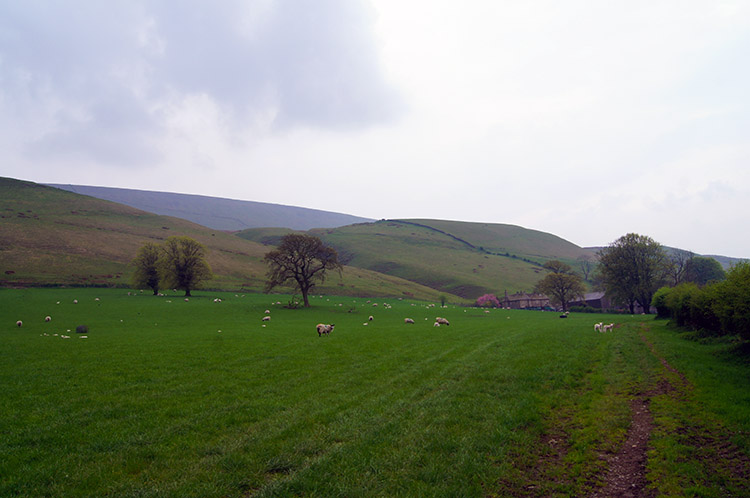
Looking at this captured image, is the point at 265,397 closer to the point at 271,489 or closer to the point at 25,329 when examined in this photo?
the point at 271,489

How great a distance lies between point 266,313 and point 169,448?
41.5m

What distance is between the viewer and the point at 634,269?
68250 mm

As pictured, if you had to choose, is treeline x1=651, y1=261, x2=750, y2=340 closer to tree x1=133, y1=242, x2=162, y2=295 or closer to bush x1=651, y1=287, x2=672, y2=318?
bush x1=651, y1=287, x2=672, y2=318

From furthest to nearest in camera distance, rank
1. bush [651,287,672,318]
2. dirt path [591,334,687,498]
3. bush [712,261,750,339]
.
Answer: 1. bush [651,287,672,318]
2. bush [712,261,750,339]
3. dirt path [591,334,687,498]

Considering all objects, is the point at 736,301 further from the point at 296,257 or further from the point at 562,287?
the point at 562,287

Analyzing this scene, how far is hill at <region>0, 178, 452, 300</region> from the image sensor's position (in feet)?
255

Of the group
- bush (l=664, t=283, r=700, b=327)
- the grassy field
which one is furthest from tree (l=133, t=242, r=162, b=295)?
bush (l=664, t=283, r=700, b=327)

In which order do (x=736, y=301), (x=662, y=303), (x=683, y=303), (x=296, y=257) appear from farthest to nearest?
(x=296, y=257), (x=662, y=303), (x=683, y=303), (x=736, y=301)

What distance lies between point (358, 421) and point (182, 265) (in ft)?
225

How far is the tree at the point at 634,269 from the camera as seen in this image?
67.7 m

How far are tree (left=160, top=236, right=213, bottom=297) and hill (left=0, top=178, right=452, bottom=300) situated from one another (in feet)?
45.2

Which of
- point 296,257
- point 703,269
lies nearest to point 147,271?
point 296,257

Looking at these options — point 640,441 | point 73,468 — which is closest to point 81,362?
point 73,468

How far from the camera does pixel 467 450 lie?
7941mm
